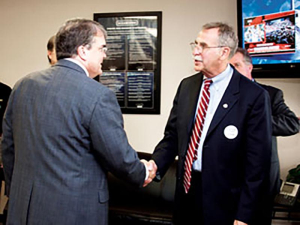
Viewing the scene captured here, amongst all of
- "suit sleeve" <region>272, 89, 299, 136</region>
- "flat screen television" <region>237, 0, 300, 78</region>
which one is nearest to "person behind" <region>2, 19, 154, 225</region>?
"suit sleeve" <region>272, 89, 299, 136</region>

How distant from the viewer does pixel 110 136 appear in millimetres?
1418

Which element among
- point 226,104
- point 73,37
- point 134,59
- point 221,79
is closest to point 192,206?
point 226,104

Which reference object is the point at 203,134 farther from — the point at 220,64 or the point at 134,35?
the point at 134,35

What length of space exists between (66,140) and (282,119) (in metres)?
1.47

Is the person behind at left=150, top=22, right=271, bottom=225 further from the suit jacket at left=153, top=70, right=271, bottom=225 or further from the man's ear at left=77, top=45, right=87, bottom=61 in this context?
the man's ear at left=77, top=45, right=87, bottom=61

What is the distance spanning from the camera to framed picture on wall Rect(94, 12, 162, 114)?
334 cm

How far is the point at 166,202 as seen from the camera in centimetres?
291

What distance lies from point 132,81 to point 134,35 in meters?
0.47

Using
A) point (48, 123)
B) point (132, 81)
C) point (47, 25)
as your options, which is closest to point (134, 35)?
point (132, 81)

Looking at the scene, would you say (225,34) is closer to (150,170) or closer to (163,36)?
(150,170)

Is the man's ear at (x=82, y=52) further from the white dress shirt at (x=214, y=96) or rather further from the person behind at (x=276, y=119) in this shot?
the person behind at (x=276, y=119)

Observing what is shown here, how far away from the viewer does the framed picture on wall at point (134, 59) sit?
334 cm

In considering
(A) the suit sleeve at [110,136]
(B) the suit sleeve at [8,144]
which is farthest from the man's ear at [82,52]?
(B) the suit sleeve at [8,144]

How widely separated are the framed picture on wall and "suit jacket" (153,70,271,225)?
1.74 m
